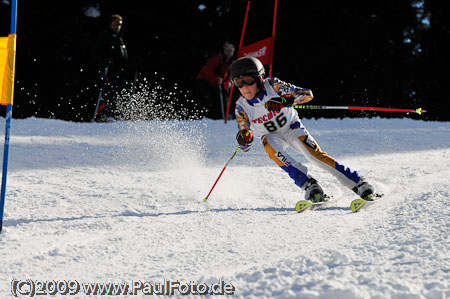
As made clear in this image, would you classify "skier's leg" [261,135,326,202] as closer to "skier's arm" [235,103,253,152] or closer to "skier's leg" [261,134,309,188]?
"skier's leg" [261,134,309,188]

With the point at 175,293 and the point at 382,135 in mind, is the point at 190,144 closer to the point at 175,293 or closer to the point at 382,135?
the point at 382,135

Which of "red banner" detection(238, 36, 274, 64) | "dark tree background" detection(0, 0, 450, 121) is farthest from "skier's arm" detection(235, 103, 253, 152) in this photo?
"dark tree background" detection(0, 0, 450, 121)

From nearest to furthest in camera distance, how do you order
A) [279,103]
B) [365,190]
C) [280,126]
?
1. [365,190]
2. [279,103]
3. [280,126]

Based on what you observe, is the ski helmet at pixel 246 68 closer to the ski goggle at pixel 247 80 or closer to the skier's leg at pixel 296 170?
the ski goggle at pixel 247 80

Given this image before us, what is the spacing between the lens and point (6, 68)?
3.11 metres

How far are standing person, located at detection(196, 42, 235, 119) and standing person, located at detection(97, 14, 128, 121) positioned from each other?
152 centimetres

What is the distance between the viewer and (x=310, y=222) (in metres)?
3.26

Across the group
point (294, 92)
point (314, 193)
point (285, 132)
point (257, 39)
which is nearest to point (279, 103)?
point (294, 92)

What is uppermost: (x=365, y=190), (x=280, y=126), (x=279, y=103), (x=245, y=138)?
(x=279, y=103)

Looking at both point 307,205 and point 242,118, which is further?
point 242,118

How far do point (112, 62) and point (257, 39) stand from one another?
214 inches

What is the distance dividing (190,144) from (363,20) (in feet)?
25.7

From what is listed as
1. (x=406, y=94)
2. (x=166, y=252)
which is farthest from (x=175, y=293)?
(x=406, y=94)

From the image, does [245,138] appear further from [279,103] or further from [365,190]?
[365,190]
